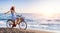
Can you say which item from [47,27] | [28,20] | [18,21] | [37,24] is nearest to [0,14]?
[18,21]

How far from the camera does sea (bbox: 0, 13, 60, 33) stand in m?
1.76

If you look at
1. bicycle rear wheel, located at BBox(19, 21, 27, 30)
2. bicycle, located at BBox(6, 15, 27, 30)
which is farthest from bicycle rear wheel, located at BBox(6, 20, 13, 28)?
bicycle rear wheel, located at BBox(19, 21, 27, 30)

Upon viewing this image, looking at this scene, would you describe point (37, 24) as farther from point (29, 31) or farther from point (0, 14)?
point (0, 14)

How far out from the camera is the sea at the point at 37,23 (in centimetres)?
176

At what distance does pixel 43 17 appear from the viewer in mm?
1791

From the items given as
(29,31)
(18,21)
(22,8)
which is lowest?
(29,31)

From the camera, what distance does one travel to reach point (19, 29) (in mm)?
1794

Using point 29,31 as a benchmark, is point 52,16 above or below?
above

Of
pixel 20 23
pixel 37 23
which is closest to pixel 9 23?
pixel 20 23

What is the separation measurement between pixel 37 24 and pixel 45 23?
99 mm

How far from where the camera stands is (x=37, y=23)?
1785 millimetres

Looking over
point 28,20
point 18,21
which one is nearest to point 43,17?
point 28,20

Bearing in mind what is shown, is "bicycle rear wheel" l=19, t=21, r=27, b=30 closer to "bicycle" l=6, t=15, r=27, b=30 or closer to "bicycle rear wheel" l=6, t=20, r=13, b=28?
"bicycle" l=6, t=15, r=27, b=30

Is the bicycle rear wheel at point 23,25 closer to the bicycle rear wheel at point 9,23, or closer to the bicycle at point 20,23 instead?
the bicycle at point 20,23
